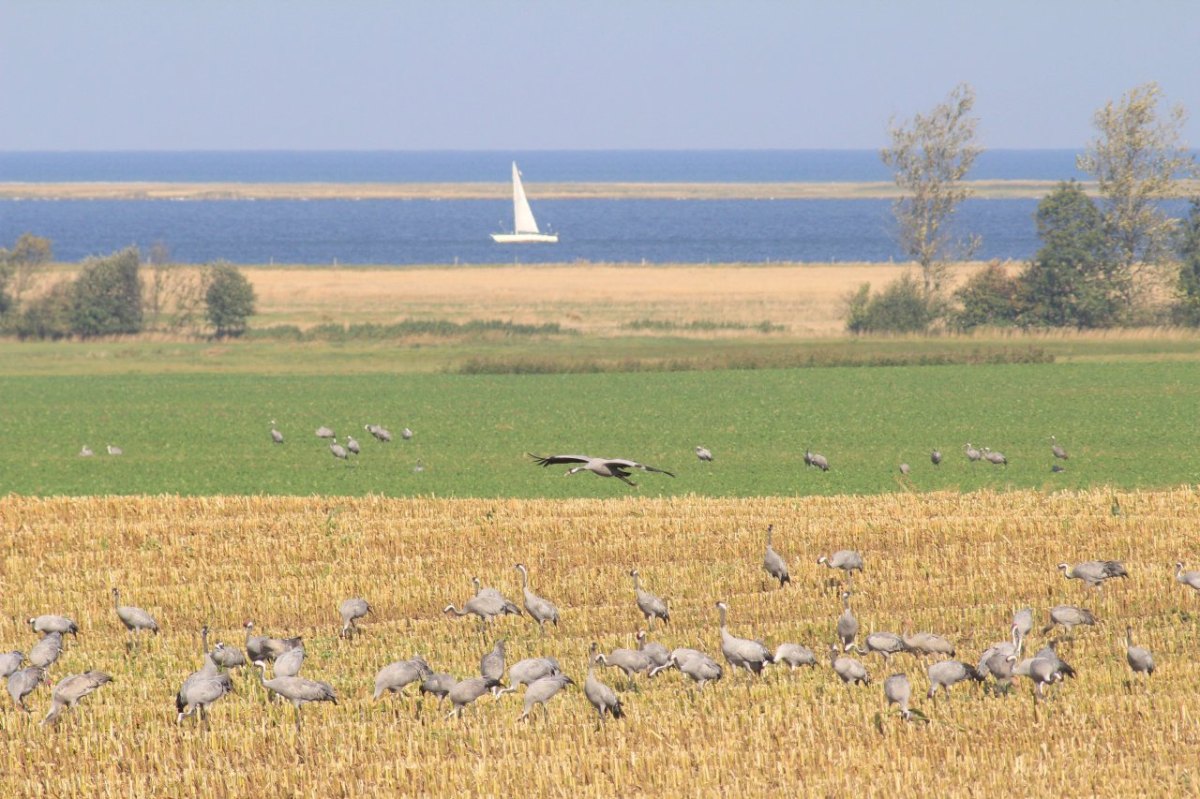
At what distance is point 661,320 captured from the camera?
88938 mm

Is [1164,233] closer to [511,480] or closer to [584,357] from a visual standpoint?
[584,357]

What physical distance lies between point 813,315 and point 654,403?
4109cm

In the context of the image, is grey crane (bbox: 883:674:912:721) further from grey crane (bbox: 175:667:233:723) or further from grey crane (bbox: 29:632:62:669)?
grey crane (bbox: 29:632:62:669)

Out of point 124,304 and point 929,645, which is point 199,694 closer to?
point 929,645

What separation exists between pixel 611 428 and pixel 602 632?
1025 inches

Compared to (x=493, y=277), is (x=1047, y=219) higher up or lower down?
higher up

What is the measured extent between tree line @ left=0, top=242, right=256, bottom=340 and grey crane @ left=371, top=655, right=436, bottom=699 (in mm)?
66521

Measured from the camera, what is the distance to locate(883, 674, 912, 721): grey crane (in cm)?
1514

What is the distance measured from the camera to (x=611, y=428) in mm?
46188

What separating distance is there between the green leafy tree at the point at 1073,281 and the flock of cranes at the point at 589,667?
60.3 m

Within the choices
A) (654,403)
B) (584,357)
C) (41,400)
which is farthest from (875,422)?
(41,400)

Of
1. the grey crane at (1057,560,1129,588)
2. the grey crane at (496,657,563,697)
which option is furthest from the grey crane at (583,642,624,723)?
the grey crane at (1057,560,1129,588)

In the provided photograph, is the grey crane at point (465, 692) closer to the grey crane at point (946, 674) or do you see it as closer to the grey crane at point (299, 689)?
the grey crane at point (299, 689)

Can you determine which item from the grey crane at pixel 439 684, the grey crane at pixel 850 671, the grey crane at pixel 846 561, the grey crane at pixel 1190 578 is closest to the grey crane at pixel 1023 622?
the grey crane at pixel 850 671
